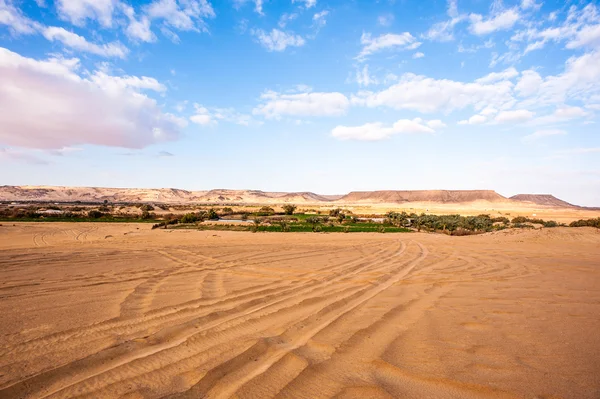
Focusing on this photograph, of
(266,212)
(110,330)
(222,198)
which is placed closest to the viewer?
(110,330)

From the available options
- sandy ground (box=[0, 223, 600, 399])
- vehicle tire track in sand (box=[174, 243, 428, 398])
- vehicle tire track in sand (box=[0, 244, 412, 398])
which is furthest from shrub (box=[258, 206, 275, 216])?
vehicle tire track in sand (box=[174, 243, 428, 398])

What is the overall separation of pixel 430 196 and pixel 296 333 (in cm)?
15157

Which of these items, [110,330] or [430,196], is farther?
[430,196]

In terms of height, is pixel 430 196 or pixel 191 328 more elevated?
pixel 430 196

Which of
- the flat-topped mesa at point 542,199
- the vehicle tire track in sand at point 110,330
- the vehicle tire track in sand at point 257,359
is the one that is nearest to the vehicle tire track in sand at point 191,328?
the vehicle tire track in sand at point 110,330

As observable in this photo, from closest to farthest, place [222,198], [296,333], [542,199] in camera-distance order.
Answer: [296,333], [222,198], [542,199]

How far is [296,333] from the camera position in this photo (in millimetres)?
4477

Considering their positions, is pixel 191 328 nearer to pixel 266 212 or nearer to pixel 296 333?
Answer: pixel 296 333

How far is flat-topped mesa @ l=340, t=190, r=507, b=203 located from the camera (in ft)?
437

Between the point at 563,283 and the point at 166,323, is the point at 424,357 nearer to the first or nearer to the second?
the point at 166,323

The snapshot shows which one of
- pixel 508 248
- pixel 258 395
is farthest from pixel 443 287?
pixel 508 248

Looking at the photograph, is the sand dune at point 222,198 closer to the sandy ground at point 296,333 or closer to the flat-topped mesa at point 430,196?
the flat-topped mesa at point 430,196

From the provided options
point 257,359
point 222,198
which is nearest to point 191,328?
point 257,359

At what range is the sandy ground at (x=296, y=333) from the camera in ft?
10.3
